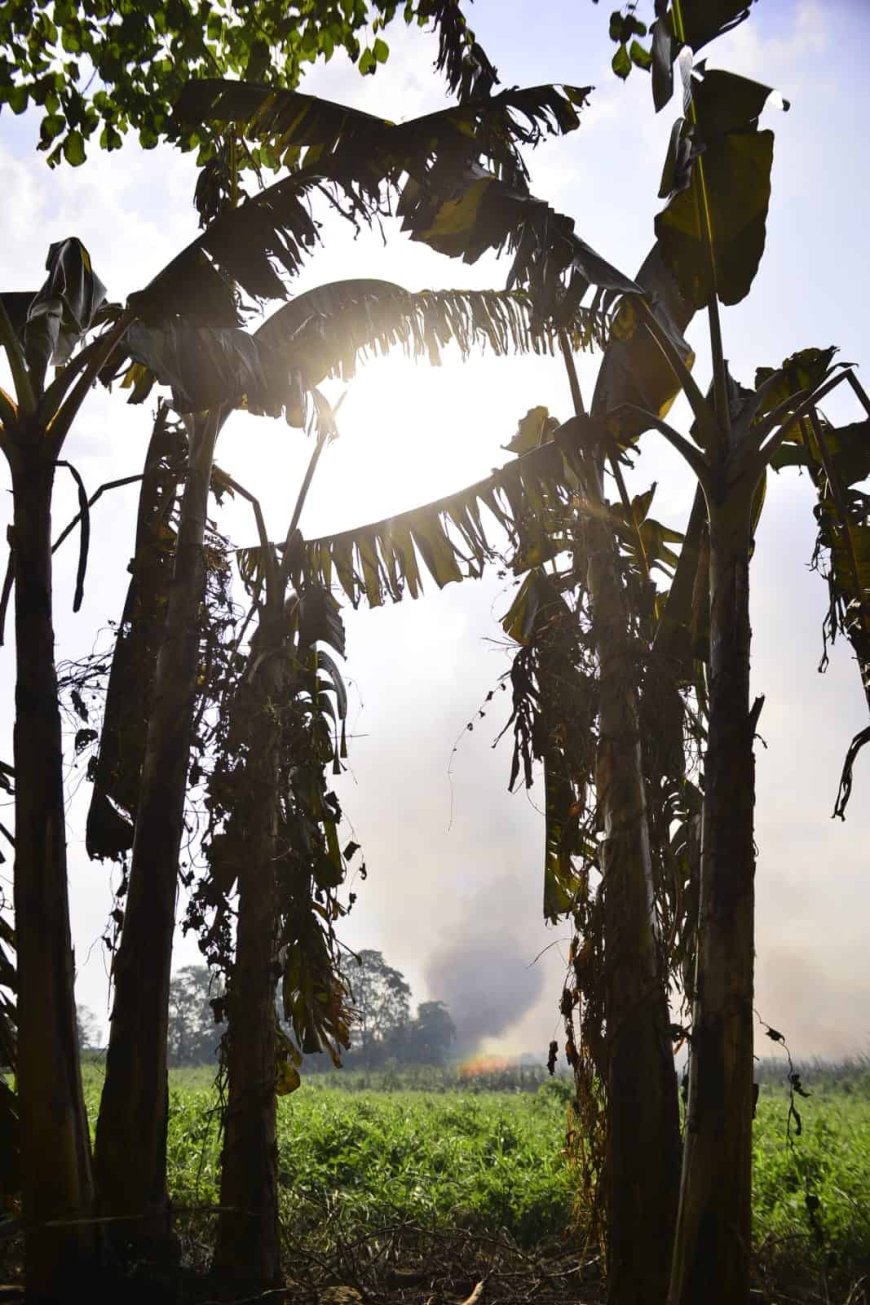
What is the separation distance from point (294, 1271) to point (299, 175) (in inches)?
288

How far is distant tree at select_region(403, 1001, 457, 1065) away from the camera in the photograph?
202 ft

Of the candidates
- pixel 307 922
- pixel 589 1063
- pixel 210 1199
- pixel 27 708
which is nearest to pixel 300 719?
pixel 307 922

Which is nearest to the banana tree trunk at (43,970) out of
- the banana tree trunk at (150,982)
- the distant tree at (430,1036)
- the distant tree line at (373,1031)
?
the banana tree trunk at (150,982)

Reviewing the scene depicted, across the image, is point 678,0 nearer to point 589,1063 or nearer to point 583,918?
point 583,918

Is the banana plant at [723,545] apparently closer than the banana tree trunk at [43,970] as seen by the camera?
Yes

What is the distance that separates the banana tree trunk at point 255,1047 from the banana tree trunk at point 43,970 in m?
1.30

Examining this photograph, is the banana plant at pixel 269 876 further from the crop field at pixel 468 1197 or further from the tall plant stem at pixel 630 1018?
the tall plant stem at pixel 630 1018

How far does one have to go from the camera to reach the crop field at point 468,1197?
663 centimetres

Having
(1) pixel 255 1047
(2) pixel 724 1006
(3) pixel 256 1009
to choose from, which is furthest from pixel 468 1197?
(2) pixel 724 1006

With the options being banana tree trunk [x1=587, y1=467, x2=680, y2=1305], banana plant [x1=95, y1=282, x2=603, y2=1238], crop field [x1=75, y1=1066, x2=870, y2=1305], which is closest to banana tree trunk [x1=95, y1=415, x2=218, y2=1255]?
banana plant [x1=95, y1=282, x2=603, y2=1238]

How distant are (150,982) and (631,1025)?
8.44 ft

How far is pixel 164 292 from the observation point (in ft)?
14.9

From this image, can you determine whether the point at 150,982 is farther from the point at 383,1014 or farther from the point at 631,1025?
the point at 383,1014

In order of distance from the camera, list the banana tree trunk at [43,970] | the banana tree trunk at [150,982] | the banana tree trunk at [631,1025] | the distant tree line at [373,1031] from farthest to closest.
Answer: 1. the distant tree line at [373,1031]
2. the banana tree trunk at [631,1025]
3. the banana tree trunk at [150,982]
4. the banana tree trunk at [43,970]
